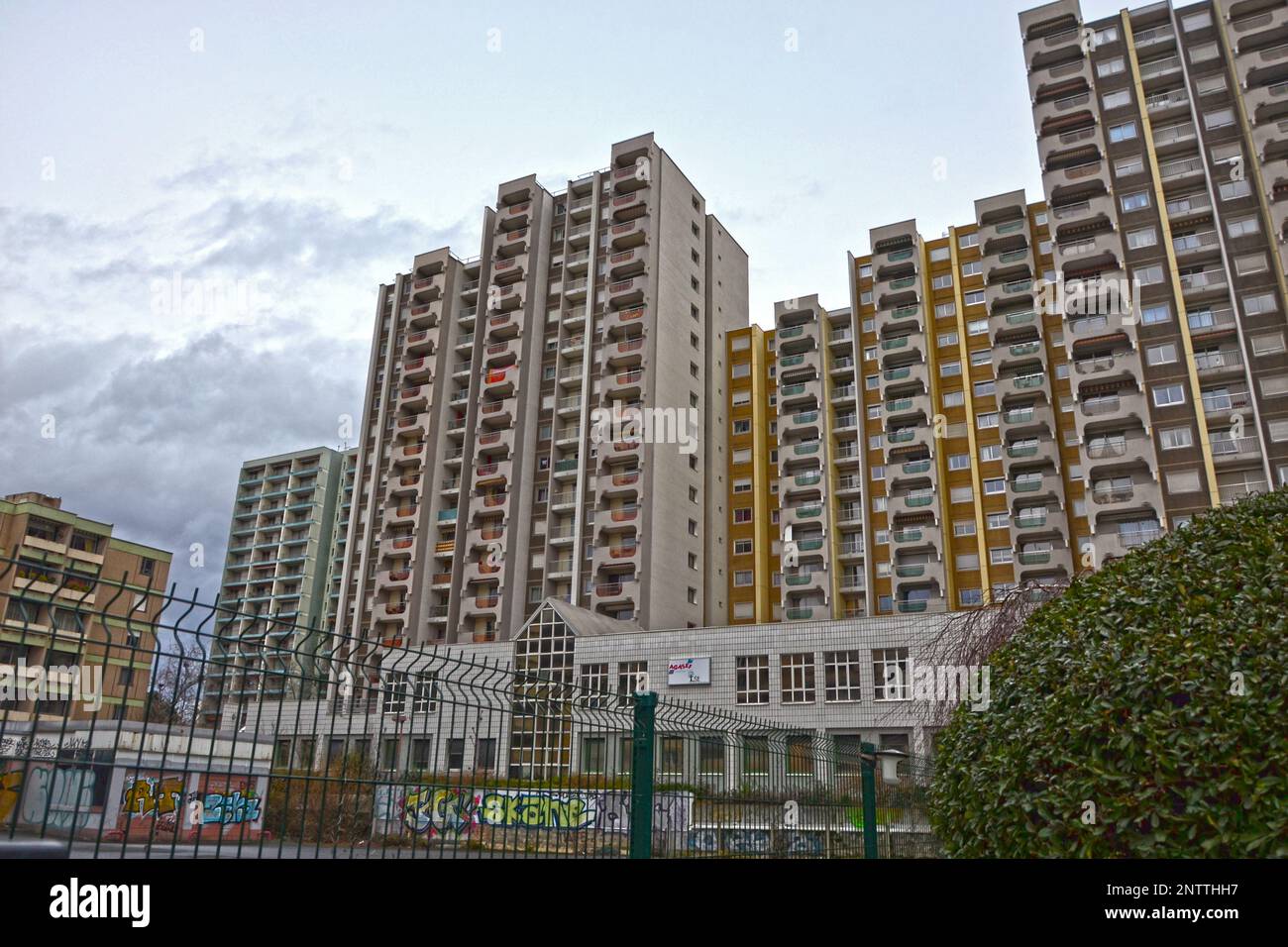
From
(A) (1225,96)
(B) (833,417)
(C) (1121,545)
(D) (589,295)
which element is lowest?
(C) (1121,545)

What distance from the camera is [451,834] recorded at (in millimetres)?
6473

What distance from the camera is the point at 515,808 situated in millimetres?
7090

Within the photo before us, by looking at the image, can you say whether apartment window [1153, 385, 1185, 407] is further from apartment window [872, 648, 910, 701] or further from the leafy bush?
the leafy bush

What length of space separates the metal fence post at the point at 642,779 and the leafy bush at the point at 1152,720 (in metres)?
2.32

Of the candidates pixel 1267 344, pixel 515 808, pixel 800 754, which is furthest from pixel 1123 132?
pixel 515 808

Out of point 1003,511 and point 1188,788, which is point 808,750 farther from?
point 1003,511

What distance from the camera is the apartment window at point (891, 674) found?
4434cm

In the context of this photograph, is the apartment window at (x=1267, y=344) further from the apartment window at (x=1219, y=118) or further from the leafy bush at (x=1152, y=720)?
the leafy bush at (x=1152, y=720)

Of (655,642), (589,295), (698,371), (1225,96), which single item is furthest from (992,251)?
(655,642)

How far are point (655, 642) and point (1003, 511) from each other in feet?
83.1

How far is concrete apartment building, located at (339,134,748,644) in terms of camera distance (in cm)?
6419

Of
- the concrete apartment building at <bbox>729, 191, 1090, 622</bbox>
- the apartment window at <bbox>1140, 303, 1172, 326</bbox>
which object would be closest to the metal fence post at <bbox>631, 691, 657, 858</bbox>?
the concrete apartment building at <bbox>729, 191, 1090, 622</bbox>

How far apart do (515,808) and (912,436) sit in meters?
61.4

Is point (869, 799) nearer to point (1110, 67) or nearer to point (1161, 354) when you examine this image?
point (1161, 354)
